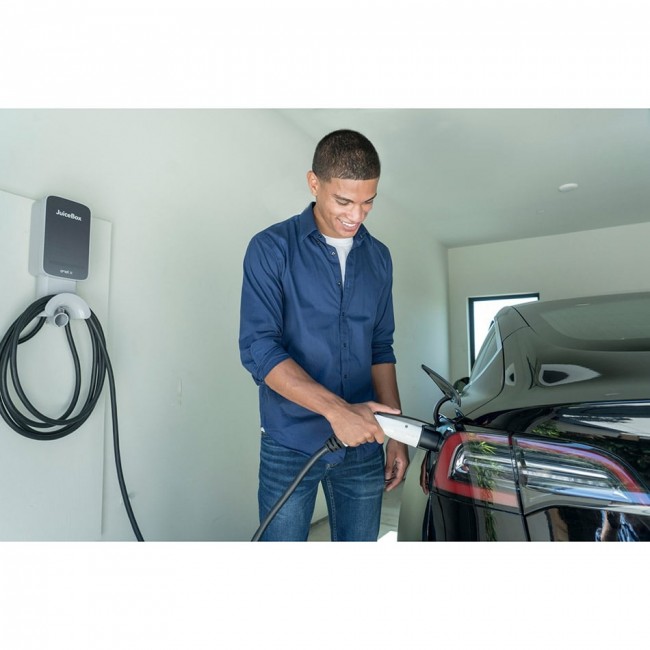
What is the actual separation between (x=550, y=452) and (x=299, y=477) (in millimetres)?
574

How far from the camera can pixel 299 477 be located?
1.06m

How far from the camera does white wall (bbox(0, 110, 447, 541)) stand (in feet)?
5.30

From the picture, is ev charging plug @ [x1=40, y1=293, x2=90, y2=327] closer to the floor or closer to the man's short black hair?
the man's short black hair

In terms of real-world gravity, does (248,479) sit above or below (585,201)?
below

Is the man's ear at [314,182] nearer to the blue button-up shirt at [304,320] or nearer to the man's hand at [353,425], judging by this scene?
the blue button-up shirt at [304,320]

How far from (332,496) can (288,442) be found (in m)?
0.25

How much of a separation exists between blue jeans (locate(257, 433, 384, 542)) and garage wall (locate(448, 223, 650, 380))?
5334 mm

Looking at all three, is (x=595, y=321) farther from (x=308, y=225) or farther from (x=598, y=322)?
(x=308, y=225)

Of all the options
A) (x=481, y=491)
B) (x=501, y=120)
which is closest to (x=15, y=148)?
(x=481, y=491)

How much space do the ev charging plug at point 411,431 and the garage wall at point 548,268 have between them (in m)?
5.52

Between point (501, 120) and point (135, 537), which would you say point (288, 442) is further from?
point (501, 120)

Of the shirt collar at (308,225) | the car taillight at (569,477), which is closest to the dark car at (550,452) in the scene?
the car taillight at (569,477)

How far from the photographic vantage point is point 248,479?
7.61 ft

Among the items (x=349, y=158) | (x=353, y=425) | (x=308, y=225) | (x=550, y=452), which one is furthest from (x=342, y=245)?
(x=550, y=452)
